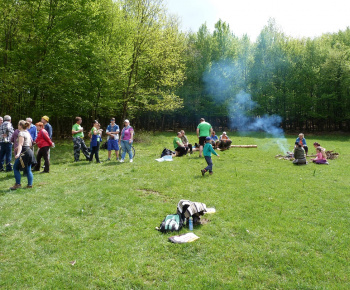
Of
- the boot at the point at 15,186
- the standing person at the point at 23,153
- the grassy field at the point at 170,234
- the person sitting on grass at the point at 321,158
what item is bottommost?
the grassy field at the point at 170,234

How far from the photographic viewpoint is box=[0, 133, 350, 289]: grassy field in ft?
12.0

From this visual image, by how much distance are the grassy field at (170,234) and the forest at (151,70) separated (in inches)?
414

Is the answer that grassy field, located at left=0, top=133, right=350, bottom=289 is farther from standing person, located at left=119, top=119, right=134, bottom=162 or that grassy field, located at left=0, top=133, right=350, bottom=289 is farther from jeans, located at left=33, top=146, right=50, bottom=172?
standing person, located at left=119, top=119, right=134, bottom=162

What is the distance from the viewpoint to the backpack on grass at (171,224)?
500 centimetres

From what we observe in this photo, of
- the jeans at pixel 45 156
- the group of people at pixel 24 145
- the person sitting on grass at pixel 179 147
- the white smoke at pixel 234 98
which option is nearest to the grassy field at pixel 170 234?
the group of people at pixel 24 145

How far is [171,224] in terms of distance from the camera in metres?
5.07

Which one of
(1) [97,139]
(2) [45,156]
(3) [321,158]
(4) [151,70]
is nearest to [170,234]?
(2) [45,156]

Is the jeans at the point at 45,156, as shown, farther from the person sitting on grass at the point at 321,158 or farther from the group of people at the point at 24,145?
the person sitting on grass at the point at 321,158

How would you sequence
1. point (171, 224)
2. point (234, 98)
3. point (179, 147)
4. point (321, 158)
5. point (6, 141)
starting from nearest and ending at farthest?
point (171, 224), point (6, 141), point (321, 158), point (179, 147), point (234, 98)

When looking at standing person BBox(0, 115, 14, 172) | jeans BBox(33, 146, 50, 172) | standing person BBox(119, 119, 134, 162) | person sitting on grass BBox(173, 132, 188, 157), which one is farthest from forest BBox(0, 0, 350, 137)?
person sitting on grass BBox(173, 132, 188, 157)

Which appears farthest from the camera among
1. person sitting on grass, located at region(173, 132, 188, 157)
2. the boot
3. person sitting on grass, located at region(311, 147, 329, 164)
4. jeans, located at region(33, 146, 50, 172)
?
person sitting on grass, located at region(173, 132, 188, 157)

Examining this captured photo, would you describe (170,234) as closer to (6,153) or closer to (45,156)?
(45,156)

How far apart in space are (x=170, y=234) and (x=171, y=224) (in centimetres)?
22

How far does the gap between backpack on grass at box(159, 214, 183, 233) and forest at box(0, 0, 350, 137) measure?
45.0ft
